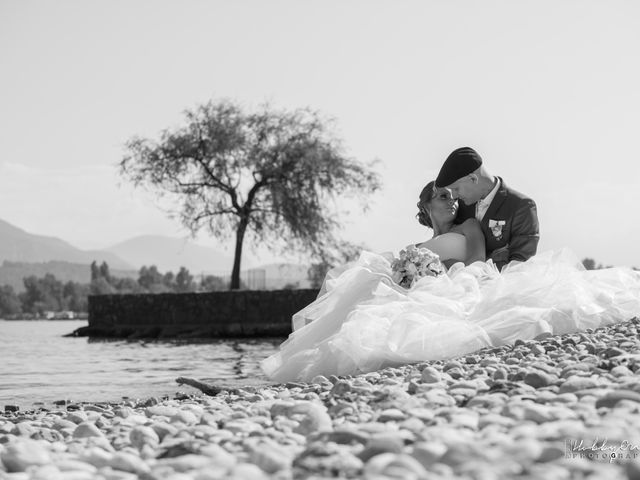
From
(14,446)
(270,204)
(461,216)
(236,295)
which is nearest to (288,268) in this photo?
(270,204)

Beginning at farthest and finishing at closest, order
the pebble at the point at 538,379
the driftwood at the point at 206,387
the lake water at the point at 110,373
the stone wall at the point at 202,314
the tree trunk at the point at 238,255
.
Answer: the tree trunk at the point at 238,255, the stone wall at the point at 202,314, the lake water at the point at 110,373, the driftwood at the point at 206,387, the pebble at the point at 538,379

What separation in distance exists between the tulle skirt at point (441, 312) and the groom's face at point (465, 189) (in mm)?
572

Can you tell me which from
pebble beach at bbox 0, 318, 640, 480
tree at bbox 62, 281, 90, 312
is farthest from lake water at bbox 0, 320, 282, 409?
tree at bbox 62, 281, 90, 312

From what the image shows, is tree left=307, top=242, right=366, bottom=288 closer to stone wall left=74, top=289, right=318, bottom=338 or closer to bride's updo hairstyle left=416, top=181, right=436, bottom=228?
stone wall left=74, top=289, right=318, bottom=338

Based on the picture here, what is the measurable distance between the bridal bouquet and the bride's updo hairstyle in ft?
Answer: 1.94

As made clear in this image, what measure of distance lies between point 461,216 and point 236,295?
20.5 m

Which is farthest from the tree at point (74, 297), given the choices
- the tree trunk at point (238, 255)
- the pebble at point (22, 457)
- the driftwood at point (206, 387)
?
the pebble at point (22, 457)

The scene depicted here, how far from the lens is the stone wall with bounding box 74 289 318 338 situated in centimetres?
2684

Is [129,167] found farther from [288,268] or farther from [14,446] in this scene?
[14,446]

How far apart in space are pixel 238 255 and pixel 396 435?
30765 millimetres

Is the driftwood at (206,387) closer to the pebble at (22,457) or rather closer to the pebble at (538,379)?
the pebble at (538,379)

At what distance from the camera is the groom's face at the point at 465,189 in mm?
7320

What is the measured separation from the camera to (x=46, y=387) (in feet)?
33.2

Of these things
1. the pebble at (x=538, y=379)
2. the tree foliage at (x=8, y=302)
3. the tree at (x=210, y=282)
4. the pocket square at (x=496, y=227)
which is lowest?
the pebble at (x=538, y=379)
